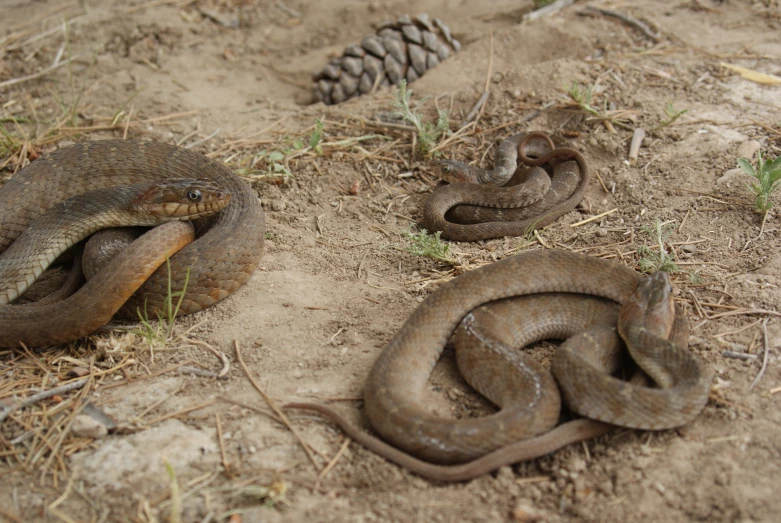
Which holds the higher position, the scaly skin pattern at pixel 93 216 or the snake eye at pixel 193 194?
the snake eye at pixel 193 194

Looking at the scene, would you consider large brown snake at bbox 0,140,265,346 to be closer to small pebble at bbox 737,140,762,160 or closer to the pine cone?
the pine cone

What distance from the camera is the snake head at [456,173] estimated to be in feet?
17.4

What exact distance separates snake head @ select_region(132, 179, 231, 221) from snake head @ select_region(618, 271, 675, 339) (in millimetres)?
2723

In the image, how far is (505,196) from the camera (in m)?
5.07

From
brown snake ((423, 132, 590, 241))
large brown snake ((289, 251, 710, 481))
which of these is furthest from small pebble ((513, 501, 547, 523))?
brown snake ((423, 132, 590, 241))

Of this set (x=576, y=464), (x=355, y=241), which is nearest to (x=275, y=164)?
(x=355, y=241)

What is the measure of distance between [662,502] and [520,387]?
2.68ft

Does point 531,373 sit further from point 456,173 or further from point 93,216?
point 93,216

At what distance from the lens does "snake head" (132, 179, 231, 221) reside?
14.4 feet

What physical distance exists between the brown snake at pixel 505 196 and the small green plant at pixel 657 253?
26.3 inches

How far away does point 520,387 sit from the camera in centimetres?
327

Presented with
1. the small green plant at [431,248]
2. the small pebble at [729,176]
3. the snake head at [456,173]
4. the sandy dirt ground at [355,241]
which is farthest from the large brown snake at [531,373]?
the small pebble at [729,176]

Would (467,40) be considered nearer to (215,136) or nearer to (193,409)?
(215,136)

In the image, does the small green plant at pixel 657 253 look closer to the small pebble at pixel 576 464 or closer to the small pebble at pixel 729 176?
the small pebble at pixel 729 176
